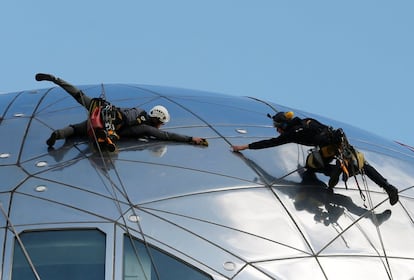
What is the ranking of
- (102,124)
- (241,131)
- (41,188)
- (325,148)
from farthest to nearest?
1. (241,131)
2. (102,124)
3. (325,148)
4. (41,188)

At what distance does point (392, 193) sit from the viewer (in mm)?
18438

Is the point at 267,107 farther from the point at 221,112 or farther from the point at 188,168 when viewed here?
the point at 188,168

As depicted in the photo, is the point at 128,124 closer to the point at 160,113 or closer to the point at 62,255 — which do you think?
the point at 160,113

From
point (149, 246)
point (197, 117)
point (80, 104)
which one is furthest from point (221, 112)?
point (149, 246)

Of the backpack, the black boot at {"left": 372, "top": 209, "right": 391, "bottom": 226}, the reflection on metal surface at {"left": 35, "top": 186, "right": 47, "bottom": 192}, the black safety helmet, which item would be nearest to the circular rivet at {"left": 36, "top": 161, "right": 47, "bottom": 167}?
the reflection on metal surface at {"left": 35, "top": 186, "right": 47, "bottom": 192}

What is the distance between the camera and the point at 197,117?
20.4 metres

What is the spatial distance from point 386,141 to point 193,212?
23.2 feet

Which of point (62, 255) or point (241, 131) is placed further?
point (241, 131)

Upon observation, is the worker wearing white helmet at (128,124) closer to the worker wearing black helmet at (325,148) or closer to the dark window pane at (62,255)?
the worker wearing black helmet at (325,148)

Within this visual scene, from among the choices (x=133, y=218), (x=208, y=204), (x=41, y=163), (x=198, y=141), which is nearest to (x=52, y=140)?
(x=41, y=163)

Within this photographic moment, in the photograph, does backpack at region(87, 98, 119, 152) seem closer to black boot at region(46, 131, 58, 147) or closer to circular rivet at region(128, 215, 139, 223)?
black boot at region(46, 131, 58, 147)

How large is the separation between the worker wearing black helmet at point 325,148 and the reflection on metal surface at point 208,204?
0.66 ft

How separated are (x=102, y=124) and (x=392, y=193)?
479 centimetres

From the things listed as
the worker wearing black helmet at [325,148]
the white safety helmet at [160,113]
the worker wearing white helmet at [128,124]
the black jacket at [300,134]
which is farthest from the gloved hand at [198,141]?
the black jacket at [300,134]
